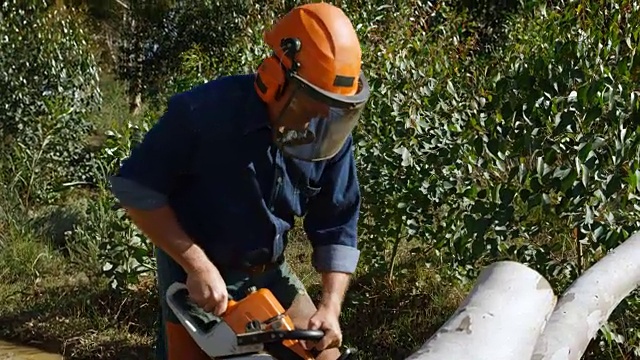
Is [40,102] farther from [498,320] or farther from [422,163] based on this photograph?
[498,320]

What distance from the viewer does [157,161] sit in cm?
248

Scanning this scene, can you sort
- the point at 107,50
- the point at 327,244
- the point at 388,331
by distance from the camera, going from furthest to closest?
the point at 107,50 < the point at 388,331 < the point at 327,244

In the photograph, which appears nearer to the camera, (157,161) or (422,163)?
(157,161)

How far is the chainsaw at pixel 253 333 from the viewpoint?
2415 mm

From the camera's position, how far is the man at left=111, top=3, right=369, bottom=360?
242 cm

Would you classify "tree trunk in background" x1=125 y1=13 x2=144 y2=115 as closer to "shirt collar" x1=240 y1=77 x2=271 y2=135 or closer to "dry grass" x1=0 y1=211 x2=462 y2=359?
"dry grass" x1=0 y1=211 x2=462 y2=359

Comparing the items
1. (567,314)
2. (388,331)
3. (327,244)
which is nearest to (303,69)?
(327,244)

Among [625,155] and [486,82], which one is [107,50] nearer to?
[486,82]

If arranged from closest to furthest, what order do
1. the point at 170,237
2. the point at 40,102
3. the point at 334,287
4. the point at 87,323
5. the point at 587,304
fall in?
the point at 587,304, the point at 170,237, the point at 334,287, the point at 87,323, the point at 40,102

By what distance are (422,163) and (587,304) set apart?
2.09 meters

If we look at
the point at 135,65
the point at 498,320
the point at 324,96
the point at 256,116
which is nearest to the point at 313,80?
the point at 324,96

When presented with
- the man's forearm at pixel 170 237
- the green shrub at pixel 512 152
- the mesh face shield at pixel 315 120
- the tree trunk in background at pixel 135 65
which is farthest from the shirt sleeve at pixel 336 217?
the tree trunk in background at pixel 135 65

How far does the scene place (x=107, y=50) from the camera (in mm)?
13367

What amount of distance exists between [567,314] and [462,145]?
1.97 metres
